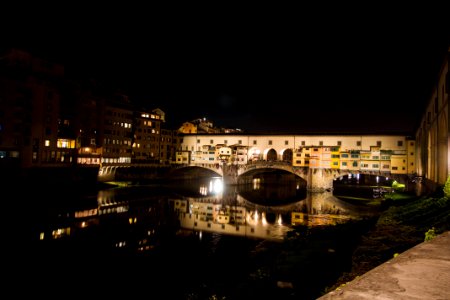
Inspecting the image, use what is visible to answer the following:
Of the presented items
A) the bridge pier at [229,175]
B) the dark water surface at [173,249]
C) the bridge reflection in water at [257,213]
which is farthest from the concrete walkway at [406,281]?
the bridge pier at [229,175]

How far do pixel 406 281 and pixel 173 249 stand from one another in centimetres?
1824

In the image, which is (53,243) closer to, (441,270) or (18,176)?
(441,270)

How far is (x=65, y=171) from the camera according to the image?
47188mm

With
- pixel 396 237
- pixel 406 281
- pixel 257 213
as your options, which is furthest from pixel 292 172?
pixel 406 281

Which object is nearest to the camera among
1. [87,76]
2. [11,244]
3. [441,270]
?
[441,270]

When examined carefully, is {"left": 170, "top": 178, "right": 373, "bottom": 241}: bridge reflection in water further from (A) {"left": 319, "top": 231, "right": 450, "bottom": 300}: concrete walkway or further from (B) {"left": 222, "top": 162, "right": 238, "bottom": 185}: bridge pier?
(A) {"left": 319, "top": 231, "right": 450, "bottom": 300}: concrete walkway

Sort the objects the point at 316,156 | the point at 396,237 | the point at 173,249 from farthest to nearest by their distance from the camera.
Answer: the point at 316,156 → the point at 173,249 → the point at 396,237

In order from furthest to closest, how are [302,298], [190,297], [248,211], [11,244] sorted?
[248,211] < [11,244] < [190,297] < [302,298]

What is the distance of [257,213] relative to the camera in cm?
3500

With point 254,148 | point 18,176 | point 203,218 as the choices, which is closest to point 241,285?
point 203,218

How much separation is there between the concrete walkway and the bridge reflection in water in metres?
18.8

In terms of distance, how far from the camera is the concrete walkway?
332 centimetres

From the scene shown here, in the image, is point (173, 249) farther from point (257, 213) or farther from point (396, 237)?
point (257, 213)

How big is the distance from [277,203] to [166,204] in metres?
14.0
